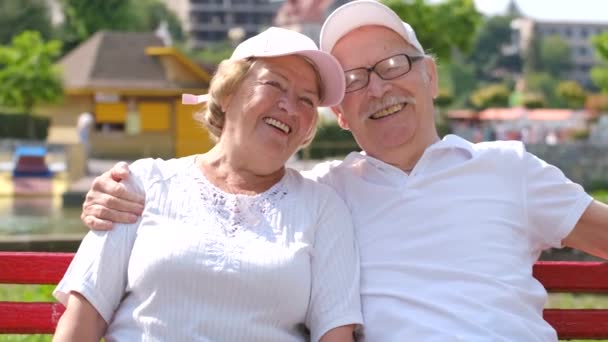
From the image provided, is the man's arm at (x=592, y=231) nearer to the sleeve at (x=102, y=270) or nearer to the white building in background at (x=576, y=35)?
the sleeve at (x=102, y=270)

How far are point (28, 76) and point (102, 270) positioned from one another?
113ft

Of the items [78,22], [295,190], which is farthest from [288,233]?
[78,22]

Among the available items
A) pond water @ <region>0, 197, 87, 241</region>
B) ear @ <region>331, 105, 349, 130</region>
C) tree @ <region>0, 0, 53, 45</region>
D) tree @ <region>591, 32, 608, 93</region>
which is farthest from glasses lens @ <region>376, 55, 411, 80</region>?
tree @ <region>0, 0, 53, 45</region>

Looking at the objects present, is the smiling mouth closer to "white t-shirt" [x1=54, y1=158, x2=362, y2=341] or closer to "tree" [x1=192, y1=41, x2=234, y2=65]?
"white t-shirt" [x1=54, y1=158, x2=362, y2=341]

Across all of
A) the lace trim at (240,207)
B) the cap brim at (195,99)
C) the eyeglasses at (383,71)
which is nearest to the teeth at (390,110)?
the eyeglasses at (383,71)

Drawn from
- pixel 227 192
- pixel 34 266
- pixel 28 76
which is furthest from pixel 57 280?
pixel 28 76

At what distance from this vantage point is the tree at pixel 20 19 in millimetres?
Result: 58156

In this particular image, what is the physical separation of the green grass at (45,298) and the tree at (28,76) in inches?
1133

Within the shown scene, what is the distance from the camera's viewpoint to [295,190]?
374 centimetres

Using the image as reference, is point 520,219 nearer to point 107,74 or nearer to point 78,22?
point 107,74

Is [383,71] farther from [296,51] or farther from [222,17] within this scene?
[222,17]

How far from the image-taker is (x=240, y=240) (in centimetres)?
352

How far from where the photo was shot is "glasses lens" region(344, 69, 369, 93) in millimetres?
3912

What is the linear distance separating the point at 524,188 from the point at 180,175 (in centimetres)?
122
